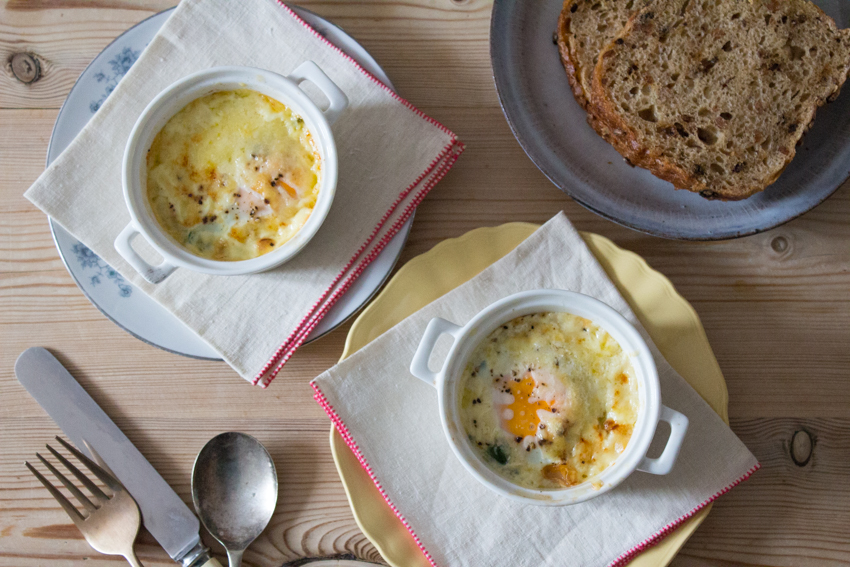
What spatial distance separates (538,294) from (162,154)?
37.7 inches

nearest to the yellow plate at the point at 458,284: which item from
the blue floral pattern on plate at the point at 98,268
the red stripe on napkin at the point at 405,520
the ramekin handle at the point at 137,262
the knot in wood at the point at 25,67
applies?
the red stripe on napkin at the point at 405,520

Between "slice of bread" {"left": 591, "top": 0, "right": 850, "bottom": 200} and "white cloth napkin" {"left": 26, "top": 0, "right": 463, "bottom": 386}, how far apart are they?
1.58 feet

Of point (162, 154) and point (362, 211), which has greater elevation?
point (162, 154)

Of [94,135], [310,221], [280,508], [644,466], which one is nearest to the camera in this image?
[644,466]

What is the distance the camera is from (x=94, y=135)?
1.62 meters

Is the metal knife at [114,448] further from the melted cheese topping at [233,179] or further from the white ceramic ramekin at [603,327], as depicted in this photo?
the white ceramic ramekin at [603,327]

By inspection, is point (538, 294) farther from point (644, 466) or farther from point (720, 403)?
point (720, 403)

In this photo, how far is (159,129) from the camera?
1.52 m

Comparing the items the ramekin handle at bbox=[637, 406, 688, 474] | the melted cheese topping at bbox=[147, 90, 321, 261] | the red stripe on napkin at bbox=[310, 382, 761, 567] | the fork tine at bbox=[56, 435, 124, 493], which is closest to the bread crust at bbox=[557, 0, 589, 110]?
the melted cheese topping at bbox=[147, 90, 321, 261]

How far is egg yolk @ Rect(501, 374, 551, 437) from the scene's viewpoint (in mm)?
1442

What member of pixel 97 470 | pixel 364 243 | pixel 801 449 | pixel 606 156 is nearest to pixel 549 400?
pixel 364 243

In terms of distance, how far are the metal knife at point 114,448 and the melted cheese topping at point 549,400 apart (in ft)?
2.86

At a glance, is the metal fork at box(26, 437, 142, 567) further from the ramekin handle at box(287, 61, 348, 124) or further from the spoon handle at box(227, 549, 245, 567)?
the ramekin handle at box(287, 61, 348, 124)

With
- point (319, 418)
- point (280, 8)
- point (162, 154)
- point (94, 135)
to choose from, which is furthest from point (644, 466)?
point (94, 135)
